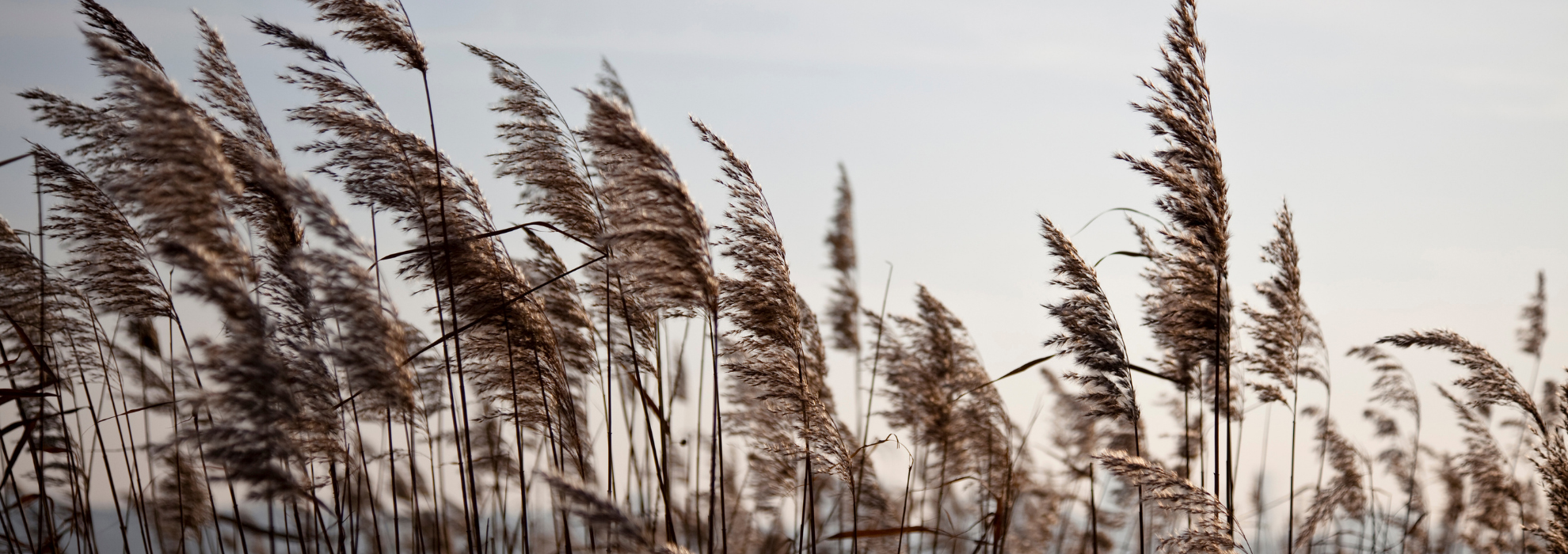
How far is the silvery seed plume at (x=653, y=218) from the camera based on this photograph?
99.6 inches

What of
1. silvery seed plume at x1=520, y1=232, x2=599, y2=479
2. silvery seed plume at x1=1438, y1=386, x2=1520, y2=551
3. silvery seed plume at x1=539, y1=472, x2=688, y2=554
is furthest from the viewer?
silvery seed plume at x1=1438, y1=386, x2=1520, y2=551

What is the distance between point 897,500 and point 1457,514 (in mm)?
5028

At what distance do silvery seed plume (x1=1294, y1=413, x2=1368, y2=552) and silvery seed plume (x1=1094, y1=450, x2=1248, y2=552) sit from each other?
2.26 m

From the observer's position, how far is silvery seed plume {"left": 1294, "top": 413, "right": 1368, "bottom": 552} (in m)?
4.74

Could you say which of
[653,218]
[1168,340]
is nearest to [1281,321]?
[1168,340]

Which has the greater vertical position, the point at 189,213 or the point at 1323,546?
the point at 189,213

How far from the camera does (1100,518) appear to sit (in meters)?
6.15

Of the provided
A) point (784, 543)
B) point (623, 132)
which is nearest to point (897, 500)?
point (784, 543)

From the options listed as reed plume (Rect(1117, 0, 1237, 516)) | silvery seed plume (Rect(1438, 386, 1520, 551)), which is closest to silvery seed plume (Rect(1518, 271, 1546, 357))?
silvery seed plume (Rect(1438, 386, 1520, 551))

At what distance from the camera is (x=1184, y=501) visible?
2.64m

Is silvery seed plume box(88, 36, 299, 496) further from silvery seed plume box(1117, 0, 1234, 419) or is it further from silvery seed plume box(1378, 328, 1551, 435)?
silvery seed plume box(1378, 328, 1551, 435)

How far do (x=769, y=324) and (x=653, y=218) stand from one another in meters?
0.55

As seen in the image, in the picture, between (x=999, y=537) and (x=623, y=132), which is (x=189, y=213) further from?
(x=999, y=537)

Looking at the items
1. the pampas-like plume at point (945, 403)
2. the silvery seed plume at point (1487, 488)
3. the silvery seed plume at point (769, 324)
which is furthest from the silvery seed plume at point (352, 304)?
the silvery seed plume at point (1487, 488)
